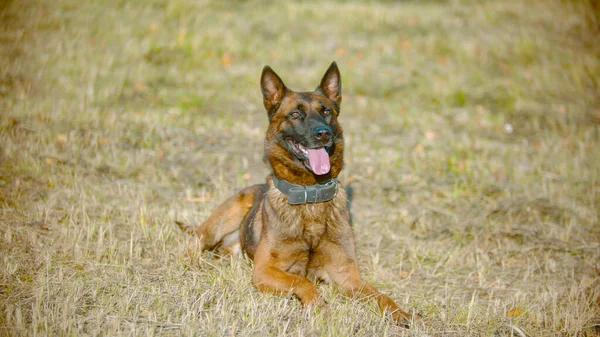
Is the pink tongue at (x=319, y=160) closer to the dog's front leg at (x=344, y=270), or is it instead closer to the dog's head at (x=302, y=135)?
the dog's head at (x=302, y=135)

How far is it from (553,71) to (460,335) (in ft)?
32.5

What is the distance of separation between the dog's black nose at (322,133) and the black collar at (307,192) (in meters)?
0.40

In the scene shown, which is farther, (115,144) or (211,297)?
(115,144)

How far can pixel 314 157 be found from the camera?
4.52m

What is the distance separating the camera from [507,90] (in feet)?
37.4

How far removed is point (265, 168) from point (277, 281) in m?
2.70

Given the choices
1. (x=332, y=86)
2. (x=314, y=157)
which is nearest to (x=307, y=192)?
(x=314, y=157)

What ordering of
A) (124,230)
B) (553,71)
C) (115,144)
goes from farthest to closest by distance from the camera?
(553,71), (115,144), (124,230)

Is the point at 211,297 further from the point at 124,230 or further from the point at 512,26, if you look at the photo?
the point at 512,26

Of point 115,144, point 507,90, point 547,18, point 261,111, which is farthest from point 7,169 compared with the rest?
point 547,18

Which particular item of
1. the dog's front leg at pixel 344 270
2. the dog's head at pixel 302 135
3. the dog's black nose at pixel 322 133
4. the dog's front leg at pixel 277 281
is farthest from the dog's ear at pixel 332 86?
the dog's front leg at pixel 277 281

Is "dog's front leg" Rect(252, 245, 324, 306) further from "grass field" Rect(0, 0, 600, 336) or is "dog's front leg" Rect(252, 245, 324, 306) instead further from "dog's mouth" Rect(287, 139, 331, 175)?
"dog's mouth" Rect(287, 139, 331, 175)

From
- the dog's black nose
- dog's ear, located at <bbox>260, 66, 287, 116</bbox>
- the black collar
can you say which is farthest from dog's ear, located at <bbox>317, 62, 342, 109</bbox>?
the black collar

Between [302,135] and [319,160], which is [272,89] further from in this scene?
[319,160]
